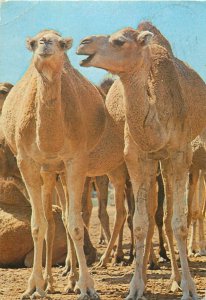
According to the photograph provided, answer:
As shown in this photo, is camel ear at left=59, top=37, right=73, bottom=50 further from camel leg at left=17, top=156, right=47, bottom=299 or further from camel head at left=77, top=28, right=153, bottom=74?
camel leg at left=17, top=156, right=47, bottom=299

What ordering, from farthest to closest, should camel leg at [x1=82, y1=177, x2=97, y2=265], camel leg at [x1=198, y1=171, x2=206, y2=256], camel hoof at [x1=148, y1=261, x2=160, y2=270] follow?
camel leg at [x1=198, y1=171, x2=206, y2=256] → camel leg at [x1=82, y1=177, x2=97, y2=265] → camel hoof at [x1=148, y1=261, x2=160, y2=270]

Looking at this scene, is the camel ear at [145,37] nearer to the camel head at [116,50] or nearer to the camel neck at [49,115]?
the camel head at [116,50]

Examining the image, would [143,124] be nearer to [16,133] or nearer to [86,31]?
[16,133]

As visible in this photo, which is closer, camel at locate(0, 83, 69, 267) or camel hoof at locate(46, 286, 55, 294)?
camel hoof at locate(46, 286, 55, 294)

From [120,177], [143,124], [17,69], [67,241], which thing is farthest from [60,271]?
[143,124]

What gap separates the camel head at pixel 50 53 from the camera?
7.97 meters

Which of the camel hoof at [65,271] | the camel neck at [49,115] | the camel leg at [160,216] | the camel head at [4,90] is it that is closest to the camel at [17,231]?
the camel hoof at [65,271]

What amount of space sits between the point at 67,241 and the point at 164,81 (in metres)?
2.67

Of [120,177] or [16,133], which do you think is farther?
[120,177]

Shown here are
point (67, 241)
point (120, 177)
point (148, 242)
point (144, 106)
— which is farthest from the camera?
point (120, 177)

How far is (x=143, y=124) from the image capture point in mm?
8352

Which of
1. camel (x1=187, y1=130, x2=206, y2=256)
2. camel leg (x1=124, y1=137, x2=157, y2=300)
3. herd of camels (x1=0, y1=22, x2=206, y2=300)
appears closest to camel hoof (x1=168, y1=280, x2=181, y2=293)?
herd of camels (x1=0, y1=22, x2=206, y2=300)

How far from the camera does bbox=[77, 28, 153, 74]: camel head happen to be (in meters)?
8.06

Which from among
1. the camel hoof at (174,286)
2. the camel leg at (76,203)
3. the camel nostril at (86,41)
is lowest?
the camel hoof at (174,286)
